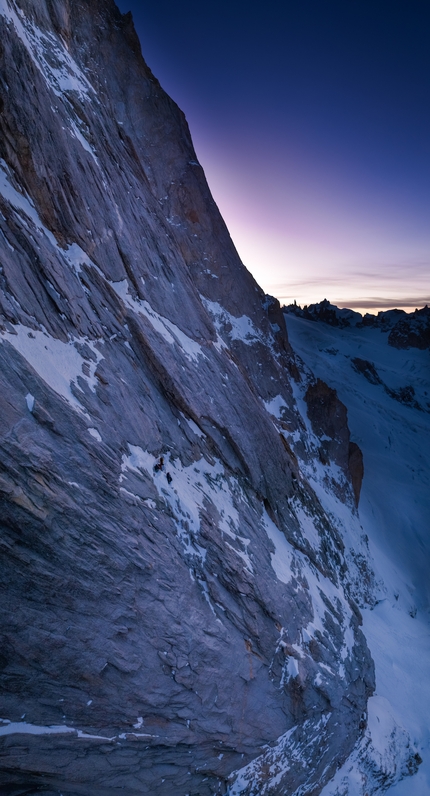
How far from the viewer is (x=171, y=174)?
25609 millimetres

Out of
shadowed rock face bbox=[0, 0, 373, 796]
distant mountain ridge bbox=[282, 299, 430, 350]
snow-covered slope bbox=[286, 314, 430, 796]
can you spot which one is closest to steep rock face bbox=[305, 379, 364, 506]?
snow-covered slope bbox=[286, 314, 430, 796]

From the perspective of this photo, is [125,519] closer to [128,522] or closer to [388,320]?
[128,522]

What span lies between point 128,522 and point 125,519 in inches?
4.1

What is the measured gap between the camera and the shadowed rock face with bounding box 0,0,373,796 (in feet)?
26.0

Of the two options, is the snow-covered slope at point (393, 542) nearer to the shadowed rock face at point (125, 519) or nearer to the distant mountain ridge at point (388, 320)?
the shadowed rock face at point (125, 519)

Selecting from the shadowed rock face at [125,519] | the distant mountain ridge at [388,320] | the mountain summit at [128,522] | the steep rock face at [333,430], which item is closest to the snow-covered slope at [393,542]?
the mountain summit at [128,522]

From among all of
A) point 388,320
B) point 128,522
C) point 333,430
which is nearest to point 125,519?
point 128,522

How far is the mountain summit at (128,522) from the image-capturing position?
793 cm

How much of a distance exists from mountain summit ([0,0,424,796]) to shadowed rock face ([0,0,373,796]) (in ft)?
0.18

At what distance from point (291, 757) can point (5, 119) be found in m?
19.0

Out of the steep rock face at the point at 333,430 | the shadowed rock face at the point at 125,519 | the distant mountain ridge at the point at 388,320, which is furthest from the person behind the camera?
the distant mountain ridge at the point at 388,320

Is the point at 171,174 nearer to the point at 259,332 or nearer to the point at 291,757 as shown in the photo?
the point at 259,332

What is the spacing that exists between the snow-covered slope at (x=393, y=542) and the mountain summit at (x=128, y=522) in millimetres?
717

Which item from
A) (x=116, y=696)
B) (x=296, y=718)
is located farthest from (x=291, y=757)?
(x=116, y=696)
